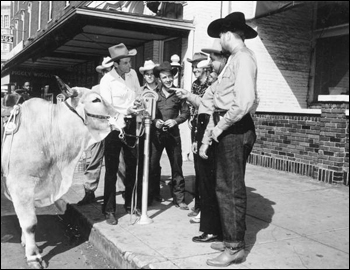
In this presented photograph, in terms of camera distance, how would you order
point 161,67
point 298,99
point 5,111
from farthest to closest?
point 298,99 < point 161,67 < point 5,111

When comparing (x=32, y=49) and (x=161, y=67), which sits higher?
(x=32, y=49)

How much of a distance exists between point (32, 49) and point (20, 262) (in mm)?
11975

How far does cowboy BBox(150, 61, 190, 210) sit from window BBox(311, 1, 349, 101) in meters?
6.23

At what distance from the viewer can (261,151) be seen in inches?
353

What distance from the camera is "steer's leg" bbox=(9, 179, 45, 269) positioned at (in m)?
3.77

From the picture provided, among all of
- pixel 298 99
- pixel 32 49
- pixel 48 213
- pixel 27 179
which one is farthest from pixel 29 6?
pixel 27 179

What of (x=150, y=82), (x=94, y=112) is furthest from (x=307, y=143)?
(x=94, y=112)

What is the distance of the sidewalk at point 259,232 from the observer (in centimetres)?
370

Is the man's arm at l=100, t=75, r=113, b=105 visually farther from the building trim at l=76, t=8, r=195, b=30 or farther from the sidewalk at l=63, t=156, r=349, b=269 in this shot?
the building trim at l=76, t=8, r=195, b=30

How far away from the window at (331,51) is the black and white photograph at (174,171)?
81.0 inches

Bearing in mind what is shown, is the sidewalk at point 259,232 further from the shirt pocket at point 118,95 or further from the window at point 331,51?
the window at point 331,51

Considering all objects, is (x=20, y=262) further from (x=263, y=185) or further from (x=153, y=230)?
(x=263, y=185)

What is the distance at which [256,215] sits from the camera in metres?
5.21

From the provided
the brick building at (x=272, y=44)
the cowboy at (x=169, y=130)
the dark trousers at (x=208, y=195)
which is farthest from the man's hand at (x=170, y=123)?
the brick building at (x=272, y=44)
